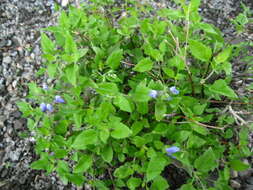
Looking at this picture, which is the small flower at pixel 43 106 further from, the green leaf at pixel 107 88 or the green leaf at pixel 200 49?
the green leaf at pixel 200 49

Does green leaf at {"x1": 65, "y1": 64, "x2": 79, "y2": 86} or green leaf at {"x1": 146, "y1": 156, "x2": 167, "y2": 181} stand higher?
green leaf at {"x1": 65, "y1": 64, "x2": 79, "y2": 86}

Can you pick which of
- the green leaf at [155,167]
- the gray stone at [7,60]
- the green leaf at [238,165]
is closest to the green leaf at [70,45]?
the green leaf at [155,167]

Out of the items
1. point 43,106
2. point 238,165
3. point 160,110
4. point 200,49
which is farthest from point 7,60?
point 238,165

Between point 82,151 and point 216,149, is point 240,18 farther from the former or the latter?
point 82,151

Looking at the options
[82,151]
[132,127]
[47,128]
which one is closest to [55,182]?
[82,151]

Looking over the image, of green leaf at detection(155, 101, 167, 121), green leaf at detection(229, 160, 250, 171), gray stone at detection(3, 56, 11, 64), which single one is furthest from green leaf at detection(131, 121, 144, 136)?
gray stone at detection(3, 56, 11, 64)

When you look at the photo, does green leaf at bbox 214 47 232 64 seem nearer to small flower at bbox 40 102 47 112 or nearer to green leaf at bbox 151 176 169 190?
green leaf at bbox 151 176 169 190

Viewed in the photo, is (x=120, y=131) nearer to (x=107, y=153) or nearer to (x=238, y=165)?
(x=107, y=153)
